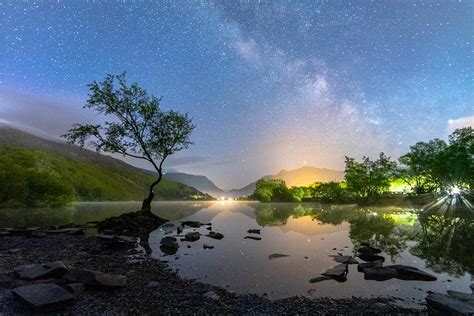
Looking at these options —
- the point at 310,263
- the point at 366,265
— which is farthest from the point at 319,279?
the point at 366,265

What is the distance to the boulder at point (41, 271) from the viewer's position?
520 inches

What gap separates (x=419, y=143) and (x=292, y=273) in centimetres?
13690

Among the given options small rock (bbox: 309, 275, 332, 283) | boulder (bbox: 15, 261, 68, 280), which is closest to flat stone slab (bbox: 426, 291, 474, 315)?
small rock (bbox: 309, 275, 332, 283)

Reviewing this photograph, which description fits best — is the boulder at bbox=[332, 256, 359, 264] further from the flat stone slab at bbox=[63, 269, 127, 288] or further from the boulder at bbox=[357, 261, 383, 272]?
the flat stone slab at bbox=[63, 269, 127, 288]

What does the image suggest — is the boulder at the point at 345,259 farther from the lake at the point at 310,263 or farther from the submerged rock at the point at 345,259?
the lake at the point at 310,263

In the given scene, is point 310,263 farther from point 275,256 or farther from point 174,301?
point 174,301

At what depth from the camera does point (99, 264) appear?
56.5 feet

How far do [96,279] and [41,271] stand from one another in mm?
3830

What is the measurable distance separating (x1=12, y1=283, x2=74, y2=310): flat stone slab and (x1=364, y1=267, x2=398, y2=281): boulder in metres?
14.8

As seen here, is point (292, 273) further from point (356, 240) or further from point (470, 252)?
point (470, 252)

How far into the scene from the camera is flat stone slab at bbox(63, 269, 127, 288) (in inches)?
476

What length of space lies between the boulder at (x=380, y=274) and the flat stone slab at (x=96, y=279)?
13.1m

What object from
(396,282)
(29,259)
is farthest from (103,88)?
(396,282)

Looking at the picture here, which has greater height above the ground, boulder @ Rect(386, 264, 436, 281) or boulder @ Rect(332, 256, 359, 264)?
boulder @ Rect(386, 264, 436, 281)
